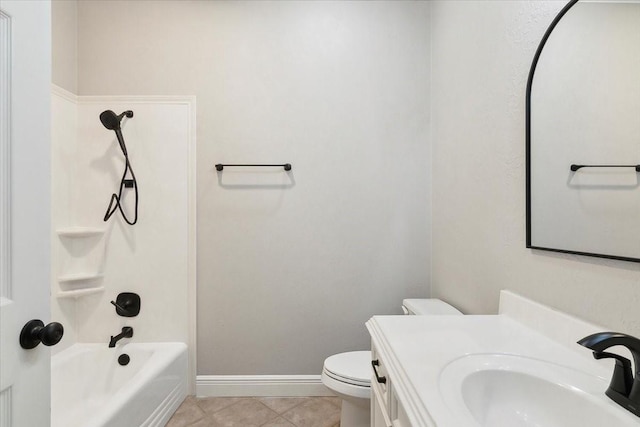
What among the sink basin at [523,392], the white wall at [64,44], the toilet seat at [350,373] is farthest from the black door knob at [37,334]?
the white wall at [64,44]

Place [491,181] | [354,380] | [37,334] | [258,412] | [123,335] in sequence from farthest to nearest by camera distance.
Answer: [123,335], [258,412], [354,380], [491,181], [37,334]

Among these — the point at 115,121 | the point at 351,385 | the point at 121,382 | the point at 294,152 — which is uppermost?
the point at 115,121

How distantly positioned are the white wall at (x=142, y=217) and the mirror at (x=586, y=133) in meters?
1.83

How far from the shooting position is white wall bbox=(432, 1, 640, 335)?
88cm

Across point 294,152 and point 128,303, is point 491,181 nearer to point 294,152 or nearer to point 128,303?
point 294,152

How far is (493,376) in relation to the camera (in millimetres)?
762

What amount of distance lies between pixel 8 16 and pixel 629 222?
1560 millimetres

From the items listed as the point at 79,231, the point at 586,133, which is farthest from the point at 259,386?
the point at 586,133

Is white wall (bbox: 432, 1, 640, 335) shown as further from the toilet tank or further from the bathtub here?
the bathtub

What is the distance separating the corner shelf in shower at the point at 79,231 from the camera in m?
1.82

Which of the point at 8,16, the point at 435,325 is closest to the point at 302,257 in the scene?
the point at 435,325

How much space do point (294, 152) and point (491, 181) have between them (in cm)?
116

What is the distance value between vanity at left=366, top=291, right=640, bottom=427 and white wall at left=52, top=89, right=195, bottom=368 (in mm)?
1487

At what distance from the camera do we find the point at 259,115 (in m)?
1.99
